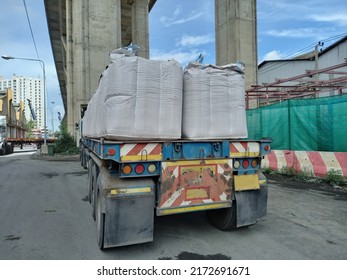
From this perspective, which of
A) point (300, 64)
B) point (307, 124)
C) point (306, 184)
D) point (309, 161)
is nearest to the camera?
point (306, 184)

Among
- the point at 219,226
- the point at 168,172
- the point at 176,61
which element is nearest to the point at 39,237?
the point at 168,172

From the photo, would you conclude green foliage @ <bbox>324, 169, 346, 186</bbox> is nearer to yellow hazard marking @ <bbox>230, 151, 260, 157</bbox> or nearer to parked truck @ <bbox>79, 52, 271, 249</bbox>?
parked truck @ <bbox>79, 52, 271, 249</bbox>

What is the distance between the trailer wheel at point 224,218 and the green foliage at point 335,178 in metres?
4.93

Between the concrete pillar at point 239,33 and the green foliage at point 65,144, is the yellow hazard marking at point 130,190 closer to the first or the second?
the concrete pillar at point 239,33

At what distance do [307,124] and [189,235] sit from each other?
6628mm

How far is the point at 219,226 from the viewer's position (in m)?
4.48

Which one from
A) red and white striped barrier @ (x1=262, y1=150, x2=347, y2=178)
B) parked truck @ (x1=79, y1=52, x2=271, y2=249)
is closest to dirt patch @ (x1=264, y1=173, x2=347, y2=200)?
red and white striped barrier @ (x1=262, y1=150, x2=347, y2=178)

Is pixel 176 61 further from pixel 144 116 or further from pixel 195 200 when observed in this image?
pixel 195 200

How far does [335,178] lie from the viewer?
305 inches

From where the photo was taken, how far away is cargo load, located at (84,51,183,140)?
11.6 ft

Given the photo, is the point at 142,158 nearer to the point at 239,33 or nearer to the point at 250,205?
the point at 250,205

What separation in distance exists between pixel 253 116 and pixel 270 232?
26.0 feet

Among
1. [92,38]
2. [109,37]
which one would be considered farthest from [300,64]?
[92,38]

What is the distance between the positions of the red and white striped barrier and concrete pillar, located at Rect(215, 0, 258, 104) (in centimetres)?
1165
